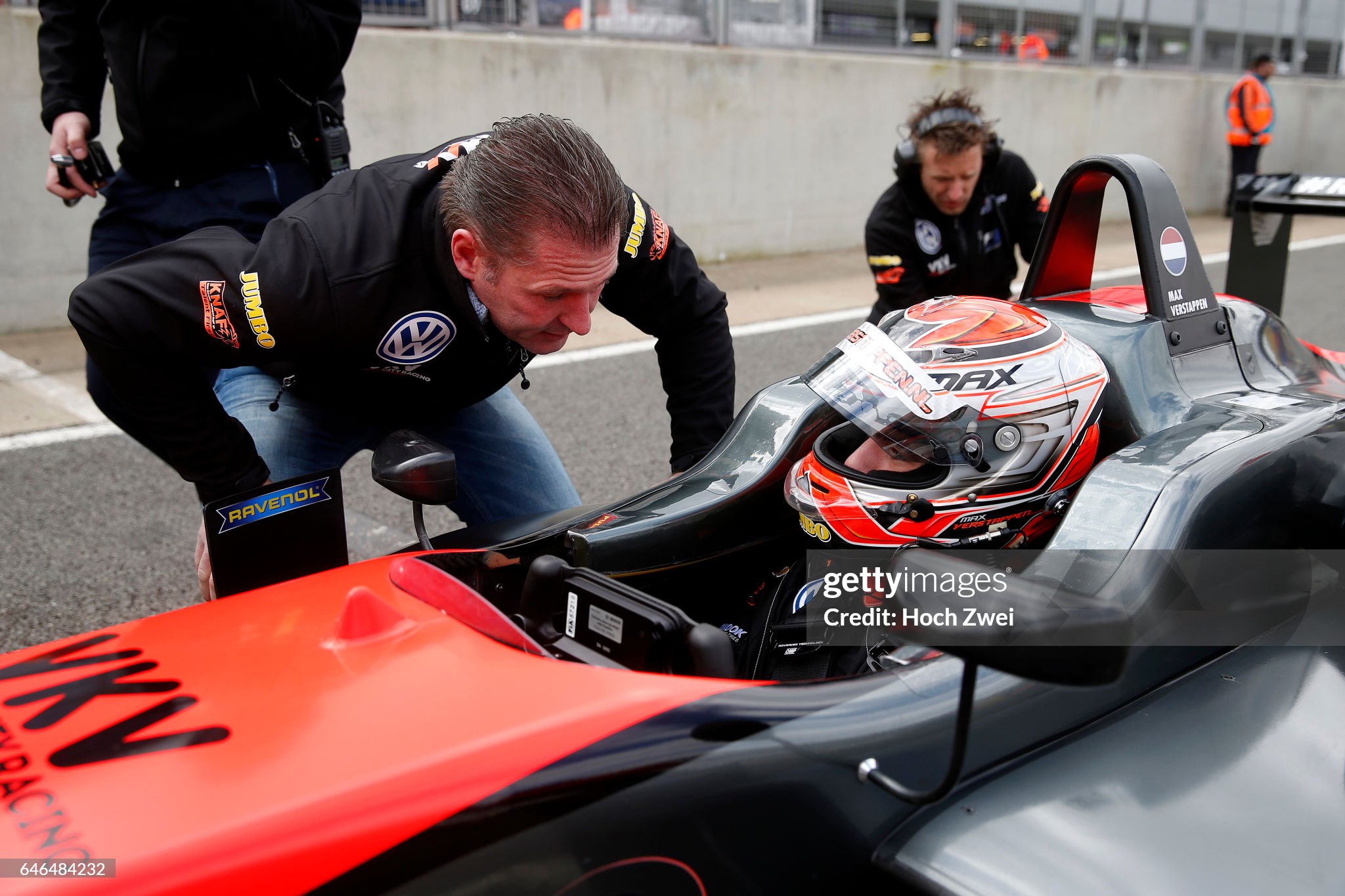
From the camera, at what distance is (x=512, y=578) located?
2.03 m

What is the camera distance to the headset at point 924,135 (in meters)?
3.77

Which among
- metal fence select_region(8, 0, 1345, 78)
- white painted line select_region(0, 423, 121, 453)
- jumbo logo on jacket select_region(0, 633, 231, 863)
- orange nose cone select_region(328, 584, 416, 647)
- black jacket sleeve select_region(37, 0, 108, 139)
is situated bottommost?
white painted line select_region(0, 423, 121, 453)

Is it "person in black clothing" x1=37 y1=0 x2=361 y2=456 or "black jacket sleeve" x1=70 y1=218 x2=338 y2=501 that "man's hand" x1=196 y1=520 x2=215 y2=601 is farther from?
"person in black clothing" x1=37 y1=0 x2=361 y2=456

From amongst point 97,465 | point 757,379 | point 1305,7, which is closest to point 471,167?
point 97,465

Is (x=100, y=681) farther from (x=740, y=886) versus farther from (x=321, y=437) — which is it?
(x=321, y=437)

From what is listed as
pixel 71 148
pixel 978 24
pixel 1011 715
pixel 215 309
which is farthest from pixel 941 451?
pixel 978 24

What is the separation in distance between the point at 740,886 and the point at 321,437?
4.95ft

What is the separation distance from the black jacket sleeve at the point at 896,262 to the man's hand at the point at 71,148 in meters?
2.46

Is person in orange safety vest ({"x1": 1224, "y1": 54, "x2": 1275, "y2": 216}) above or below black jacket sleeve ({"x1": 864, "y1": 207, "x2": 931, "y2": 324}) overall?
above

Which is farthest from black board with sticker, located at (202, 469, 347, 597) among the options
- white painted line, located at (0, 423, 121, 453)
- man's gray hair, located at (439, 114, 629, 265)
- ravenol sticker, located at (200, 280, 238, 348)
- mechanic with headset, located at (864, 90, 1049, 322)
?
white painted line, located at (0, 423, 121, 453)

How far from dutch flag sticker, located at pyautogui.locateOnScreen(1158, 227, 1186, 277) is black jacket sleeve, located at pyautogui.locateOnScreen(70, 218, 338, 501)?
1622mm

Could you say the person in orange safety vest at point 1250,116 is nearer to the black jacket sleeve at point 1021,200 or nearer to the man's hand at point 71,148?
the black jacket sleeve at point 1021,200

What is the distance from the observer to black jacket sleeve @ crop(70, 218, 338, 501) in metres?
1.98

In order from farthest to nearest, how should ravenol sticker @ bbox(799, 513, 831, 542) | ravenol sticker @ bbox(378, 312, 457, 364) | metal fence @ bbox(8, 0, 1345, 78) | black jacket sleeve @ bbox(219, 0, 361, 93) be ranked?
metal fence @ bbox(8, 0, 1345, 78)
black jacket sleeve @ bbox(219, 0, 361, 93)
ravenol sticker @ bbox(378, 312, 457, 364)
ravenol sticker @ bbox(799, 513, 831, 542)
